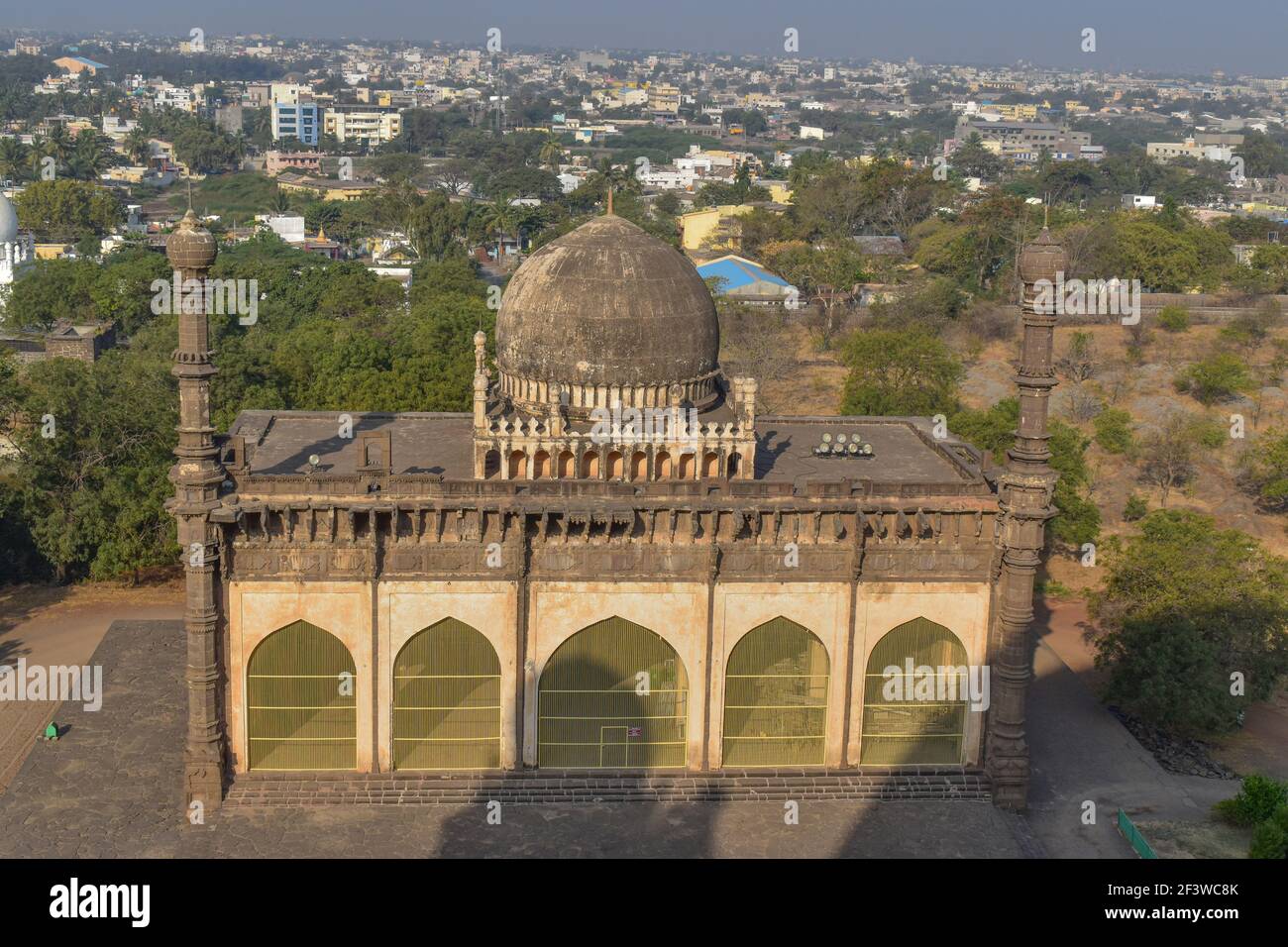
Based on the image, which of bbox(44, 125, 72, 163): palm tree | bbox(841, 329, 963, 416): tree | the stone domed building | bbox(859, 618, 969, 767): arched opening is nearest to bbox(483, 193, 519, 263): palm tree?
bbox(44, 125, 72, 163): palm tree

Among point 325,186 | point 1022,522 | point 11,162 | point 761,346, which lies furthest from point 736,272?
point 11,162

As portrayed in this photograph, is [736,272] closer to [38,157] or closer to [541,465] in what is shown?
[541,465]

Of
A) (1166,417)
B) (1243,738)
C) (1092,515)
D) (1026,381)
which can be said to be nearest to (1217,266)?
(1166,417)

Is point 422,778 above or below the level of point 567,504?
below

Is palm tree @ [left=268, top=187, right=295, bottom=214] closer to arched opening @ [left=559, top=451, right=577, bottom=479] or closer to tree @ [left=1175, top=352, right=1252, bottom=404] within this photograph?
tree @ [left=1175, top=352, right=1252, bottom=404]

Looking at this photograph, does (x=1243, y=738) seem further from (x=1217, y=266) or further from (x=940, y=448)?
(x=1217, y=266)
